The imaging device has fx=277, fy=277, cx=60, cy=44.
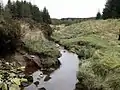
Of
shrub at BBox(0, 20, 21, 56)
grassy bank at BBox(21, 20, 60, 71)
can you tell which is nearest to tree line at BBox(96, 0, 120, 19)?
grassy bank at BBox(21, 20, 60, 71)

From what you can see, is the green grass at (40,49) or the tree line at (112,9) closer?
the green grass at (40,49)

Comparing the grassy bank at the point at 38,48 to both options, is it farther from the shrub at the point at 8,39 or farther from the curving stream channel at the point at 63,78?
the shrub at the point at 8,39

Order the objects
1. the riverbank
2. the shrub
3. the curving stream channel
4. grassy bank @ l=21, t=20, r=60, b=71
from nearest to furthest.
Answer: the curving stream channel → the riverbank → grassy bank @ l=21, t=20, r=60, b=71 → the shrub

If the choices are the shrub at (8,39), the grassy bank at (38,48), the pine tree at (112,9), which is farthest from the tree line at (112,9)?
the shrub at (8,39)

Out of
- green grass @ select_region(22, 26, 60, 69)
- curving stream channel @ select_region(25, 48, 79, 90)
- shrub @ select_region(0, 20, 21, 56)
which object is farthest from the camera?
shrub @ select_region(0, 20, 21, 56)

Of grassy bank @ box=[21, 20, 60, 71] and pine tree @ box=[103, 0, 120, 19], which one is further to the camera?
pine tree @ box=[103, 0, 120, 19]

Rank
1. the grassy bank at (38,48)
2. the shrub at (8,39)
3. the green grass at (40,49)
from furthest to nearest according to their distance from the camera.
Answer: the shrub at (8,39) < the green grass at (40,49) < the grassy bank at (38,48)

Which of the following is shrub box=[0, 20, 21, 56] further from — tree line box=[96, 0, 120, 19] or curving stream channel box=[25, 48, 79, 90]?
tree line box=[96, 0, 120, 19]

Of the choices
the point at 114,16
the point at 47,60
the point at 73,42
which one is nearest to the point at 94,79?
the point at 47,60

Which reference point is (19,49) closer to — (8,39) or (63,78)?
(8,39)

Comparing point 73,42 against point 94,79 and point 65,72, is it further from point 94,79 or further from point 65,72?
point 94,79

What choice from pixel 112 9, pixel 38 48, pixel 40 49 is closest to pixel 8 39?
pixel 38 48

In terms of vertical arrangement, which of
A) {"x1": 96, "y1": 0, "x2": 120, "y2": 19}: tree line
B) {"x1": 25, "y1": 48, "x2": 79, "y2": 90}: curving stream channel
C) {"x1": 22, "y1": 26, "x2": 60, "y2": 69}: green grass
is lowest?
{"x1": 25, "y1": 48, "x2": 79, "y2": 90}: curving stream channel

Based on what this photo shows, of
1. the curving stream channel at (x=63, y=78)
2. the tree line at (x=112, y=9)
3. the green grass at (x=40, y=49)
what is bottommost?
the curving stream channel at (x=63, y=78)
